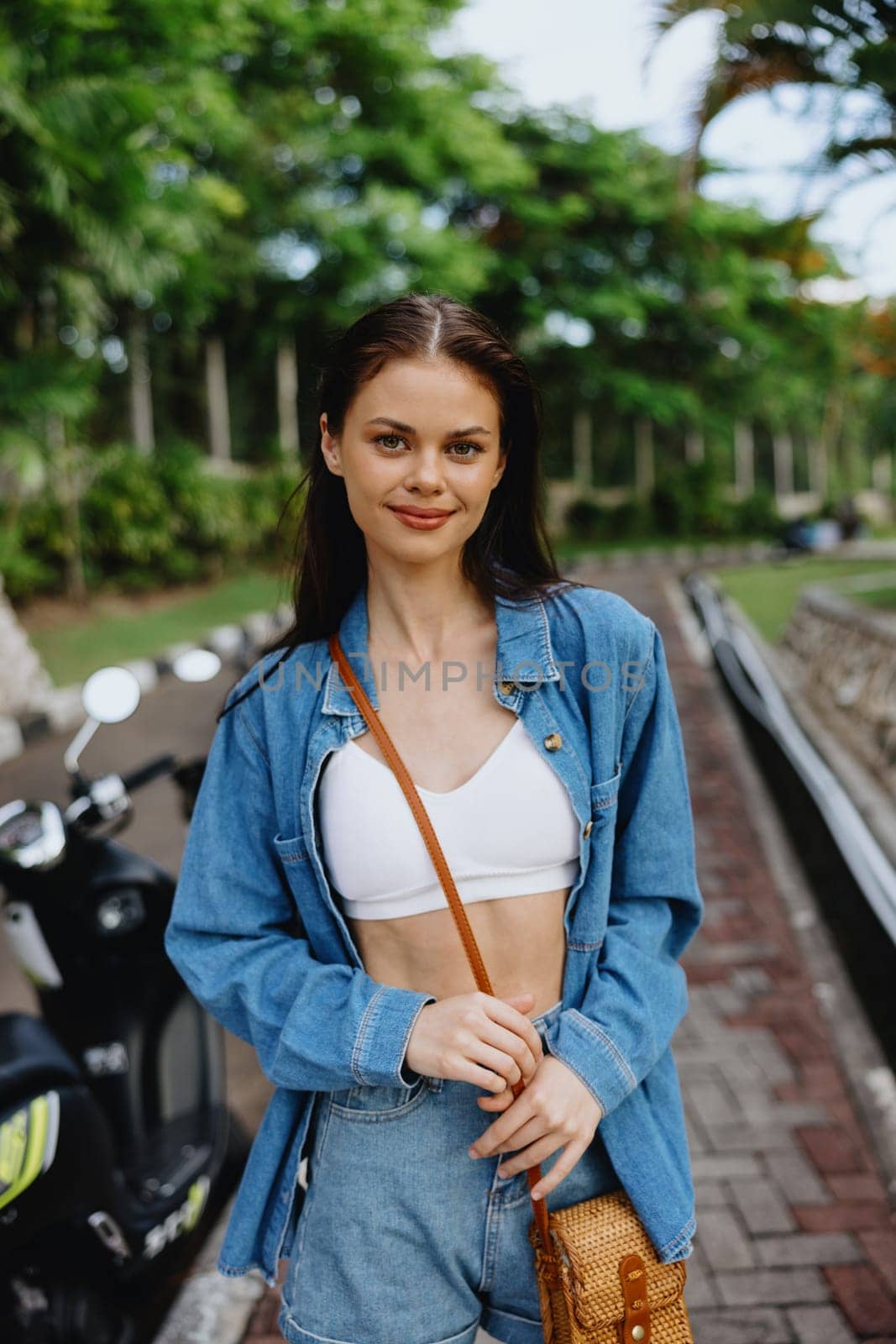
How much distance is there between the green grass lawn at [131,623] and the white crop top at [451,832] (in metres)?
7.16

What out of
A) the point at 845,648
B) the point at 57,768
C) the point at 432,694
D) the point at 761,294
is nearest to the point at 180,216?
the point at 57,768

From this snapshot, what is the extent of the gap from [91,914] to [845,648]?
18.4 feet

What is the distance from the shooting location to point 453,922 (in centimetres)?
130

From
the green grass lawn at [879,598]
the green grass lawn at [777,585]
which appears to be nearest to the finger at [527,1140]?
the green grass lawn at [879,598]

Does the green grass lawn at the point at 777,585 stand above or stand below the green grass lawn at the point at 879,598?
below

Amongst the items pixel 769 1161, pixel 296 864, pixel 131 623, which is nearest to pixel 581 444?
pixel 131 623

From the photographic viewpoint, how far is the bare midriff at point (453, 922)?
132cm

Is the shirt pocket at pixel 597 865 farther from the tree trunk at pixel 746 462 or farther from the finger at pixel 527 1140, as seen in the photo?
the tree trunk at pixel 746 462

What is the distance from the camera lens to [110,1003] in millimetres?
2561

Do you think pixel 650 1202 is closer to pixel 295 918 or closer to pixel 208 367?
pixel 295 918

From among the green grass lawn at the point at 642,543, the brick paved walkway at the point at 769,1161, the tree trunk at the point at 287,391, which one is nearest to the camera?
the brick paved walkway at the point at 769,1161

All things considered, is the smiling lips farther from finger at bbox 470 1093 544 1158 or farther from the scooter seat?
the scooter seat

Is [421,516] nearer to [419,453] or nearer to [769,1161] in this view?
[419,453]

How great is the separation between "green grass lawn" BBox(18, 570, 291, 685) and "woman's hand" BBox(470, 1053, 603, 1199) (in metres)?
7.35
